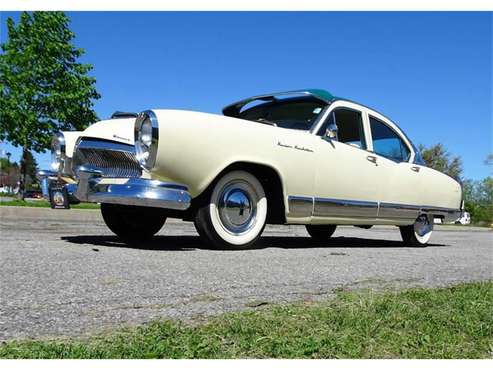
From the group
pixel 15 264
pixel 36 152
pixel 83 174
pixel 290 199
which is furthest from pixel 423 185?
pixel 36 152

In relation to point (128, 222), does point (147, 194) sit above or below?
above

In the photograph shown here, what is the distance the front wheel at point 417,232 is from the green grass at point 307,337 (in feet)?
15.1

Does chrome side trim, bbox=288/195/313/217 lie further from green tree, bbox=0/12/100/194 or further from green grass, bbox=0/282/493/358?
green tree, bbox=0/12/100/194

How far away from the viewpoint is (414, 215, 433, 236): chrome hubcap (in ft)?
22.3

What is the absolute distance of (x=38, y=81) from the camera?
24.7 metres

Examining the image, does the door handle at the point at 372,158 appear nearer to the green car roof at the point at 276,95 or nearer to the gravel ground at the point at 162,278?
the green car roof at the point at 276,95

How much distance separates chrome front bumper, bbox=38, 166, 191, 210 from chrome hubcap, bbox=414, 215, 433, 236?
3.78 metres

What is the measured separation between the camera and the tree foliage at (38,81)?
2423cm

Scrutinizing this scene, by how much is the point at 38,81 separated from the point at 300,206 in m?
22.9

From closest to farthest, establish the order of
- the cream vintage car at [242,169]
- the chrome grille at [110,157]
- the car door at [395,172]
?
the cream vintage car at [242,169] < the chrome grille at [110,157] < the car door at [395,172]

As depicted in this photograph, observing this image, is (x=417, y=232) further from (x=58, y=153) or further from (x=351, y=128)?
(x=58, y=153)

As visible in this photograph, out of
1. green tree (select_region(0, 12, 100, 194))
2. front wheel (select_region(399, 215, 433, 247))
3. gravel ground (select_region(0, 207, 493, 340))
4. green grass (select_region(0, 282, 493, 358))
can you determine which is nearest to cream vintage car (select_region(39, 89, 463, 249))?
front wheel (select_region(399, 215, 433, 247))

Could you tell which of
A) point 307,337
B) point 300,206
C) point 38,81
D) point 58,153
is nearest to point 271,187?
point 300,206

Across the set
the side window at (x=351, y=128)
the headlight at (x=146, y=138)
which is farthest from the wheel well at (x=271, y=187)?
the side window at (x=351, y=128)
